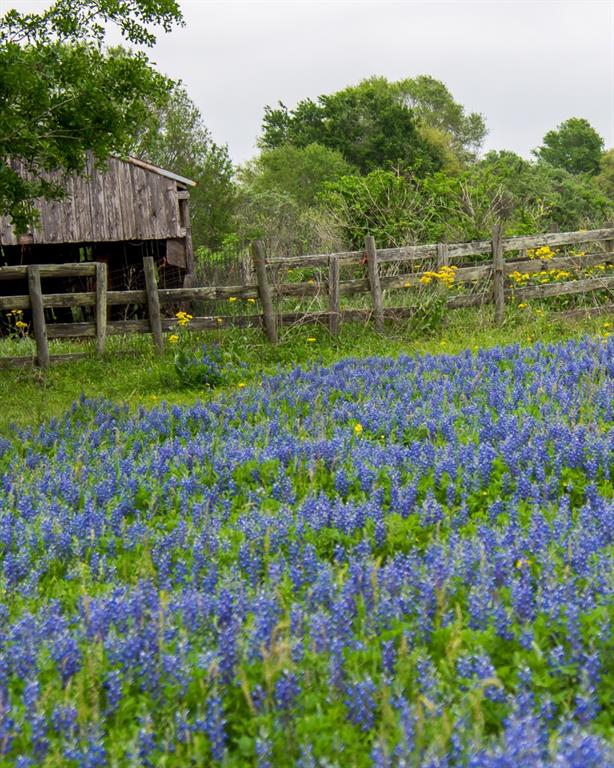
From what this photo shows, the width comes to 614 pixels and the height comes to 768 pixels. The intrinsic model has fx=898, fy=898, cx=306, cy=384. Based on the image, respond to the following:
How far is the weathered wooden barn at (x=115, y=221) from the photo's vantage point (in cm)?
2700

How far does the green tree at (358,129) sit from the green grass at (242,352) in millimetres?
43873

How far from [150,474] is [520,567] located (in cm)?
A: 302

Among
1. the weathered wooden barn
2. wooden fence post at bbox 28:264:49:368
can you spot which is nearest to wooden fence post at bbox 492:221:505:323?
wooden fence post at bbox 28:264:49:368

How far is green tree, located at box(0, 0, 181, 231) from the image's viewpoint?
Result: 30.9 ft

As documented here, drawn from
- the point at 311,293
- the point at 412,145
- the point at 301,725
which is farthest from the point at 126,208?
the point at 412,145

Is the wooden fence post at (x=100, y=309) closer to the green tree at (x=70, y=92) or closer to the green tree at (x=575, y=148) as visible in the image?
the green tree at (x=70, y=92)

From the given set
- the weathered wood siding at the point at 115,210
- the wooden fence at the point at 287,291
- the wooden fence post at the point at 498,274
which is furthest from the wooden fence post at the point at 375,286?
the weathered wood siding at the point at 115,210

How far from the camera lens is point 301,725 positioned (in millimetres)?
2586

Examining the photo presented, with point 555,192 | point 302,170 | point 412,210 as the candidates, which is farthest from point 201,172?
point 412,210

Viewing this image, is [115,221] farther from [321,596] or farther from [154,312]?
[321,596]

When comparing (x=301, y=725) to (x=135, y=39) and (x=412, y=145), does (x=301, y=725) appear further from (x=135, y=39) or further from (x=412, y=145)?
(x=412, y=145)

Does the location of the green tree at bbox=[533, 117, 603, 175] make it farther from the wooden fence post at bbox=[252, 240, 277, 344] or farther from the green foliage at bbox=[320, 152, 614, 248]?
the wooden fence post at bbox=[252, 240, 277, 344]

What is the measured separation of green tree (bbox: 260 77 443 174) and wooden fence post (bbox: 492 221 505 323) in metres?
42.0

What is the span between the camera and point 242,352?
13.1 m
